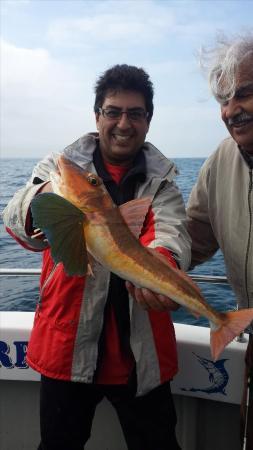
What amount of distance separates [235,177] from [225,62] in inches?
30.9

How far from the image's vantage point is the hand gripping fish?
2.21 metres

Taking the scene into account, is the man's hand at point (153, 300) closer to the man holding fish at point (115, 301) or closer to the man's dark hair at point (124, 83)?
the man holding fish at point (115, 301)

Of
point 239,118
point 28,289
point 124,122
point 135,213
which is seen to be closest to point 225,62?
point 239,118

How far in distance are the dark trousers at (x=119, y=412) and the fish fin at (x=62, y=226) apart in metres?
1.05

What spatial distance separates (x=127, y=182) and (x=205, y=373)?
1.71 m

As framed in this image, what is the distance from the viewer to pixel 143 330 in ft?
9.18

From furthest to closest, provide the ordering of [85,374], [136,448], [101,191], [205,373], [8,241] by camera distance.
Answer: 1. [8,241]
2. [205,373]
3. [136,448]
4. [85,374]
5. [101,191]

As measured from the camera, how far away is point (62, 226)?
7.22 ft

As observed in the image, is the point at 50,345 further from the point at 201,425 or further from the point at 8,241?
the point at 8,241

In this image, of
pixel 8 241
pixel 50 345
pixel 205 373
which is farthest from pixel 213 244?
pixel 8 241

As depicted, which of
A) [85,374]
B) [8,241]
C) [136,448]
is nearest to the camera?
[85,374]

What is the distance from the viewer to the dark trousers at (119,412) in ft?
9.46

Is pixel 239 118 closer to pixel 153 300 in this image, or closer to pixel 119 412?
pixel 153 300

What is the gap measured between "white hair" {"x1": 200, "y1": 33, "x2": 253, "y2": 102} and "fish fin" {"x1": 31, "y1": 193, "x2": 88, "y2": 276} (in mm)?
1405
